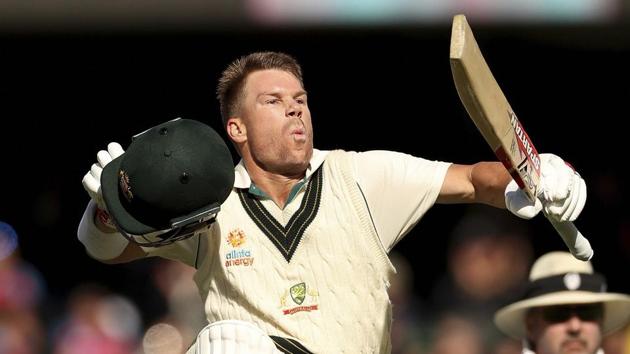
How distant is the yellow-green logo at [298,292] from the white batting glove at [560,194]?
2.42 ft

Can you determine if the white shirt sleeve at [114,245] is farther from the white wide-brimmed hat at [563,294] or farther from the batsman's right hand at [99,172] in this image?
the white wide-brimmed hat at [563,294]

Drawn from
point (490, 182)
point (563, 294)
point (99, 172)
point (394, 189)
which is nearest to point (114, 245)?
point (99, 172)

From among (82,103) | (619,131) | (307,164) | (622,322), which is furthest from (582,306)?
(82,103)

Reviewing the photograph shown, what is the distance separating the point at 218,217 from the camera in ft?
13.3

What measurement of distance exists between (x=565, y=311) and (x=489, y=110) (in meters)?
1.58

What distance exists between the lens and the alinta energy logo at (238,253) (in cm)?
400

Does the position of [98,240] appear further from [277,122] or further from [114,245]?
[277,122]

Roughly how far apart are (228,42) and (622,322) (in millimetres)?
3130

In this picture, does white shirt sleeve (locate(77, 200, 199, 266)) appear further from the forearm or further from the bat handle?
the bat handle

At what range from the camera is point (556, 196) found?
351cm

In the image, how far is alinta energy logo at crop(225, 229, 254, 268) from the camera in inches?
157

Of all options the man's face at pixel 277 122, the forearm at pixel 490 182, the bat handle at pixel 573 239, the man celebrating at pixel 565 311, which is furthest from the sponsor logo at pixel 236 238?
the man celebrating at pixel 565 311

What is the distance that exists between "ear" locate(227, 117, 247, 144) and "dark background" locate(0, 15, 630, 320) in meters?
2.99

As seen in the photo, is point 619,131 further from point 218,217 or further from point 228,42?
point 218,217
